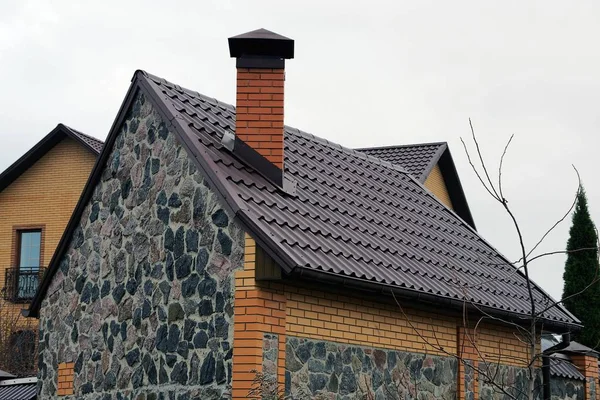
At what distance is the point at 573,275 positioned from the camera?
29188mm

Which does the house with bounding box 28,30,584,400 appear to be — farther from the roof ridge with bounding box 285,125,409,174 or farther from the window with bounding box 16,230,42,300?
the window with bounding box 16,230,42,300

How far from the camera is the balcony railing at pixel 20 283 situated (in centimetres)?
3170

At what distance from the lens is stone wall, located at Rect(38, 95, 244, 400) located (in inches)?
450

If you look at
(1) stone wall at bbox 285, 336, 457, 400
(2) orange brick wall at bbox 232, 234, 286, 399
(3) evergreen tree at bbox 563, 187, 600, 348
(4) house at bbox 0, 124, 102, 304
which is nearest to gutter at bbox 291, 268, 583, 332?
(2) orange brick wall at bbox 232, 234, 286, 399

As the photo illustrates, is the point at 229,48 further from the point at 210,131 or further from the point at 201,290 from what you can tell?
the point at 201,290

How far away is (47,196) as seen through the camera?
3170 centimetres

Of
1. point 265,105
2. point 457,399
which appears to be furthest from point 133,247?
point 457,399

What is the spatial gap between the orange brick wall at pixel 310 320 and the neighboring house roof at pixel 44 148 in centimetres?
1847

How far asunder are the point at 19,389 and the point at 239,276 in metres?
5.71

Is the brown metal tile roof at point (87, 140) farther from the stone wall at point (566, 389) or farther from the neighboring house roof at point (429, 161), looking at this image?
the stone wall at point (566, 389)

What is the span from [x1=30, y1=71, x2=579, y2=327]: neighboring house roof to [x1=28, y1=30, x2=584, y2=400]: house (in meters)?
0.03

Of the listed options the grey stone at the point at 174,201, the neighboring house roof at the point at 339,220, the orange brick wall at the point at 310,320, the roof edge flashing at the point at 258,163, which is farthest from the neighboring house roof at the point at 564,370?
the grey stone at the point at 174,201

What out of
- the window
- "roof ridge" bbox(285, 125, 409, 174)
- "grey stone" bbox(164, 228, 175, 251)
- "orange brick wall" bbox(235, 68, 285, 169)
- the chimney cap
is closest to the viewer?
"grey stone" bbox(164, 228, 175, 251)

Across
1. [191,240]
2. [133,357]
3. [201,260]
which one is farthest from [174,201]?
[133,357]
